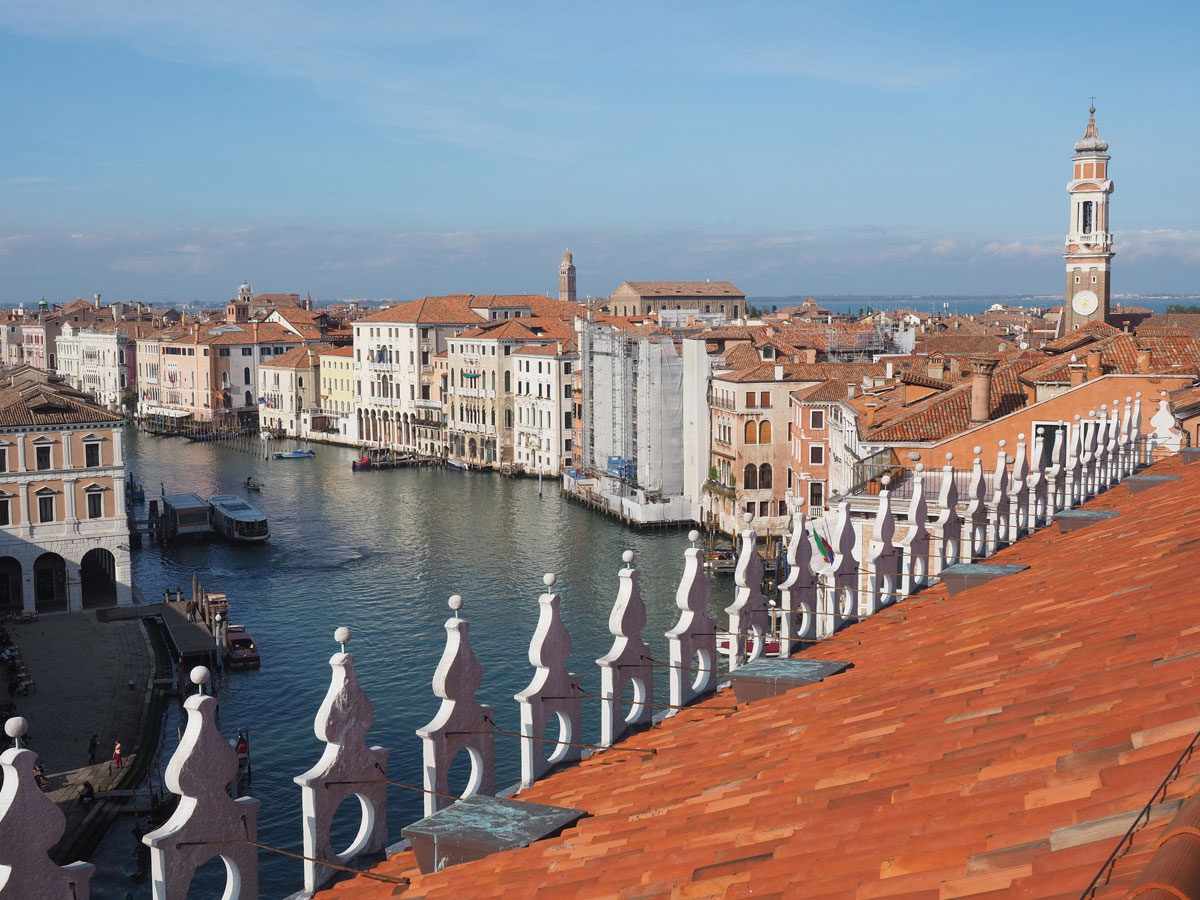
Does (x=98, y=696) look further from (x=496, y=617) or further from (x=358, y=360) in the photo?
(x=358, y=360)

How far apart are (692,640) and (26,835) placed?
142 inches

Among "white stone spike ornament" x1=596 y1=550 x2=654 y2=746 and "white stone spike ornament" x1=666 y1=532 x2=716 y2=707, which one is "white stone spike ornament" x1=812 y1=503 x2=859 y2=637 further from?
"white stone spike ornament" x1=596 y1=550 x2=654 y2=746

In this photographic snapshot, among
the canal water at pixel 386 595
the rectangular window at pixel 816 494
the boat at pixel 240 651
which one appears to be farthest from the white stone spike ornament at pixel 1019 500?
the rectangular window at pixel 816 494

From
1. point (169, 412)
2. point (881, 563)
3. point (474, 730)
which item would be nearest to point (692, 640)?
point (474, 730)

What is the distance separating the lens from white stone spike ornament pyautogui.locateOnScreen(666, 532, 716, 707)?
21.7 feet

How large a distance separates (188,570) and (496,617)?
13370 millimetres

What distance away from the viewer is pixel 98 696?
24.4m

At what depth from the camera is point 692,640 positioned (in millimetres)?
6793

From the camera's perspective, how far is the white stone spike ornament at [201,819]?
420cm

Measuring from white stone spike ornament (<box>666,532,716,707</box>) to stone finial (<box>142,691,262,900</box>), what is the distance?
8.38 ft

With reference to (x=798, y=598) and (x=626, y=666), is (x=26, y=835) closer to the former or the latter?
(x=626, y=666)

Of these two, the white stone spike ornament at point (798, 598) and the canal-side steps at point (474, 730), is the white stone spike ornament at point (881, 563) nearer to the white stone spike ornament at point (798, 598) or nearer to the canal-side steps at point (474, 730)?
the canal-side steps at point (474, 730)

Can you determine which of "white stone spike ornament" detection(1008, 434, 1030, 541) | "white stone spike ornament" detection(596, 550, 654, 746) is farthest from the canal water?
"white stone spike ornament" detection(596, 550, 654, 746)

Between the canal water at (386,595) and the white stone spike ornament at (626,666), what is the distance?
9231 millimetres
